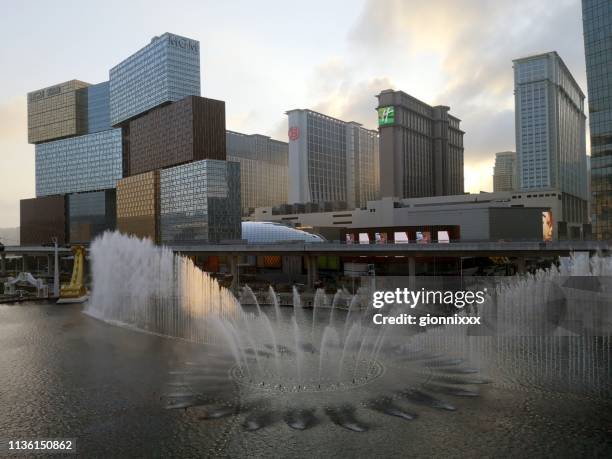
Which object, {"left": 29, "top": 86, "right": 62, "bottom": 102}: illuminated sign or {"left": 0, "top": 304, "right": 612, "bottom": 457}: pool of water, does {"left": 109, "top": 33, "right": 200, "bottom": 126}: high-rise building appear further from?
{"left": 0, "top": 304, "right": 612, "bottom": 457}: pool of water

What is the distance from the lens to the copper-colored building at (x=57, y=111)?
180875 millimetres

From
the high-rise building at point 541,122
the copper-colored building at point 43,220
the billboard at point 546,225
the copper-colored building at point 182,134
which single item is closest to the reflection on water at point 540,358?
the billboard at point 546,225

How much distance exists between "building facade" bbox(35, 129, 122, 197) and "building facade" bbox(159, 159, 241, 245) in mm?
53041

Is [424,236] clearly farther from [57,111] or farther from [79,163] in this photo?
[57,111]

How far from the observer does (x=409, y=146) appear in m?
169

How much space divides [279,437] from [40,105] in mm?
208029

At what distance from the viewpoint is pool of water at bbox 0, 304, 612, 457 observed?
1689 cm

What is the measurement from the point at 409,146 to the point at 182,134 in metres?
81.4

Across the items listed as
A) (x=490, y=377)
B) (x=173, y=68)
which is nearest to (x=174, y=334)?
(x=490, y=377)

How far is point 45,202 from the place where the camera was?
592ft

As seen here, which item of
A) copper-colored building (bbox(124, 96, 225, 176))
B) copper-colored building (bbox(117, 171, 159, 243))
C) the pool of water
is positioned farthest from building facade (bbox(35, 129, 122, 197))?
the pool of water

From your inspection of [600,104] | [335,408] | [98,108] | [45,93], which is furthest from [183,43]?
[335,408]

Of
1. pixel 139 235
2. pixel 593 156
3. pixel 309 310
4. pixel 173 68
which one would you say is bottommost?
pixel 309 310

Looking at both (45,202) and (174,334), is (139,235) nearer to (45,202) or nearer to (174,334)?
(45,202)
